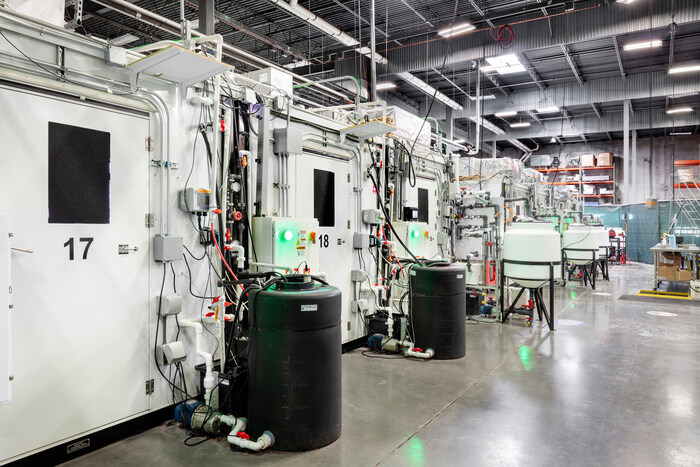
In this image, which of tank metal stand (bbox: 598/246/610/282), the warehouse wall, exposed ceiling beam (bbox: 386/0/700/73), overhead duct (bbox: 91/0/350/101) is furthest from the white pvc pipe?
the warehouse wall

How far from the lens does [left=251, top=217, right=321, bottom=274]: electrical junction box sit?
3.85 metres

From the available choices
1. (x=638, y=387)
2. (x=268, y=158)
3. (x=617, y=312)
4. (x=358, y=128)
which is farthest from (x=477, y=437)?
(x=617, y=312)

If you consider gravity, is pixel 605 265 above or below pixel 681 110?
below

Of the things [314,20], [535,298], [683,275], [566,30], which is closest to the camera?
[535,298]

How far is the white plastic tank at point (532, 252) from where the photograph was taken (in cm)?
620

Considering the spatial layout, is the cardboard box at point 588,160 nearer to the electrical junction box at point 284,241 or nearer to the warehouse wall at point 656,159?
the warehouse wall at point 656,159

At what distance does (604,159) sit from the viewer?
57.4 ft

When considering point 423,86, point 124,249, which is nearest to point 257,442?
point 124,249

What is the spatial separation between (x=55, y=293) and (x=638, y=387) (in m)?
4.76

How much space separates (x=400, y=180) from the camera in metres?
6.18

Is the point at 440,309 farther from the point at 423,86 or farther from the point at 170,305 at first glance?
the point at 423,86

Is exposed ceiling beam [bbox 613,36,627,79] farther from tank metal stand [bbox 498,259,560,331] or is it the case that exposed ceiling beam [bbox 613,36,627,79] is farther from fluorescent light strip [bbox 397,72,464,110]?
tank metal stand [bbox 498,259,560,331]

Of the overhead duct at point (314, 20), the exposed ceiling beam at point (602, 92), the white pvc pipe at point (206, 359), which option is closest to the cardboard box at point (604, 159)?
the exposed ceiling beam at point (602, 92)

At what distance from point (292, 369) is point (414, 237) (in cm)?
384
